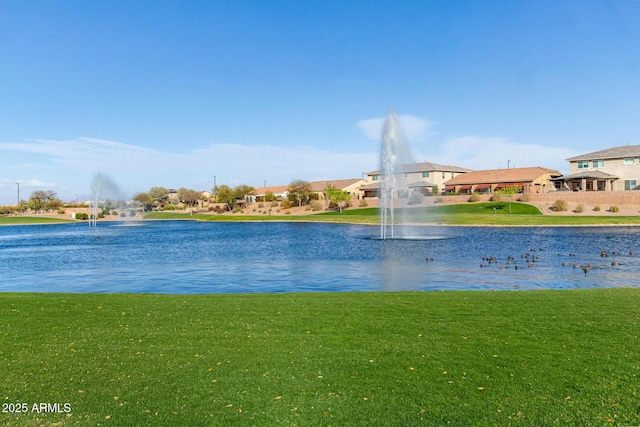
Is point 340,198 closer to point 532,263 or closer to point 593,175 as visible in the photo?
point 593,175

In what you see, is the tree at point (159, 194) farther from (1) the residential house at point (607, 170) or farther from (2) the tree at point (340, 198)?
(1) the residential house at point (607, 170)

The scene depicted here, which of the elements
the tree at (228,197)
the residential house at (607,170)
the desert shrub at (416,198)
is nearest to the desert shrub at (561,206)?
the residential house at (607,170)

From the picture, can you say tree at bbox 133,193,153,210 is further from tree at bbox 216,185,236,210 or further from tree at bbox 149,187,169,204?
tree at bbox 216,185,236,210

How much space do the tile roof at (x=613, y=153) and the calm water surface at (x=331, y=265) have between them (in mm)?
42800

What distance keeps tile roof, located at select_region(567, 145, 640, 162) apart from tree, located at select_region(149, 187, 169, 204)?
372 feet

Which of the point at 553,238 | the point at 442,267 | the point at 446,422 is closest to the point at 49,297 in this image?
the point at 446,422

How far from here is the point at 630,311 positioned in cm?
1172

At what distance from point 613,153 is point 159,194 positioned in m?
120

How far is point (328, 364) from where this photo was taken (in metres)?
8.13

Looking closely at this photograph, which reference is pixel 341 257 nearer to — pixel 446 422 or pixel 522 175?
pixel 446 422

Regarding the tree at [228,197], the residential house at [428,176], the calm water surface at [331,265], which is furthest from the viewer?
the tree at [228,197]

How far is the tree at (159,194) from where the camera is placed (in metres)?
151

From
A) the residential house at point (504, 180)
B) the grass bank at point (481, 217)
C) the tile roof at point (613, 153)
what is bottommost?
the grass bank at point (481, 217)

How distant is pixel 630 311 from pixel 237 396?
974cm
